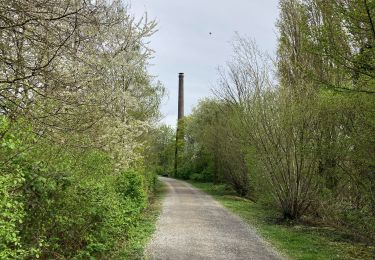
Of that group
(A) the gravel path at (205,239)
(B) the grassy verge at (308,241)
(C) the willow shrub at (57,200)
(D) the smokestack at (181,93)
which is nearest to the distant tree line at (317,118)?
(B) the grassy verge at (308,241)

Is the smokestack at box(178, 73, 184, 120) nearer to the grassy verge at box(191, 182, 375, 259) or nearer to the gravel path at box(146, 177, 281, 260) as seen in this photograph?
the gravel path at box(146, 177, 281, 260)

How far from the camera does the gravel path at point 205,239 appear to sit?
9.27 meters

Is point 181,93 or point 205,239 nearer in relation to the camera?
point 205,239

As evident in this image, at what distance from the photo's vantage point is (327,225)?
48.2 ft

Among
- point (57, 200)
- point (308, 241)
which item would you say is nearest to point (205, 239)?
point (308, 241)

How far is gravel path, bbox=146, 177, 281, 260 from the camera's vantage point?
9.27m

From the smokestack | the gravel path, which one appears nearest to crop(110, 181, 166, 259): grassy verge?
the gravel path

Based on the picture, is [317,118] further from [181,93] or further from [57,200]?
[181,93]

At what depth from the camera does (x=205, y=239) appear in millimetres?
11062

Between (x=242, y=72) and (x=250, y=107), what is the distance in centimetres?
296

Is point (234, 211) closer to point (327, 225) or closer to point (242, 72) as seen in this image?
point (327, 225)

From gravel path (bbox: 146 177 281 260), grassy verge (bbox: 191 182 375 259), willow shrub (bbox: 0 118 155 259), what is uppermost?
willow shrub (bbox: 0 118 155 259)

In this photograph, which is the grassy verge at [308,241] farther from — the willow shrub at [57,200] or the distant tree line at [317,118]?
the willow shrub at [57,200]

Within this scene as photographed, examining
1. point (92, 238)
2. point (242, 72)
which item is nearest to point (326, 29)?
point (92, 238)
